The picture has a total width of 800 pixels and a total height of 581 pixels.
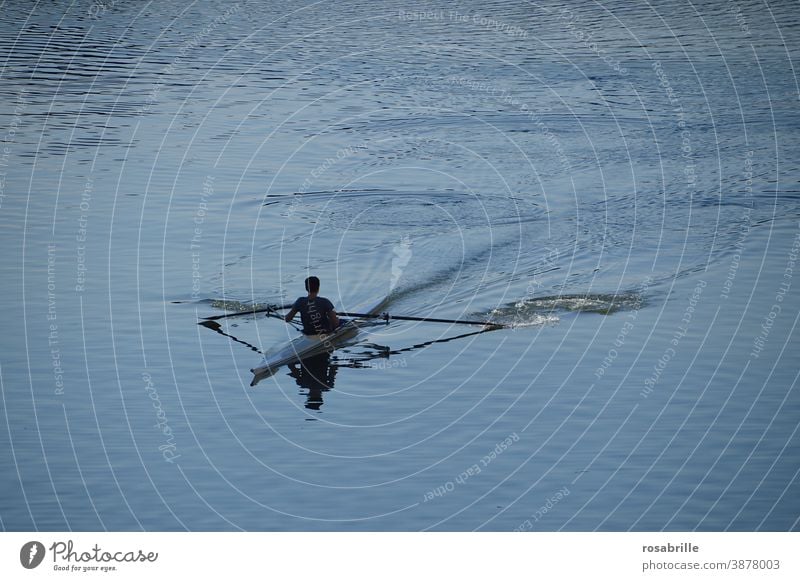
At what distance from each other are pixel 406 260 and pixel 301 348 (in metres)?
5.91

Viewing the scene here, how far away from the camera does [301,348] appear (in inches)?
907

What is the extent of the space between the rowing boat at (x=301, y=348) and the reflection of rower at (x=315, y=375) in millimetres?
129

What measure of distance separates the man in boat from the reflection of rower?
1.76ft

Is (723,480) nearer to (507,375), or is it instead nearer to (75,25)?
(507,375)

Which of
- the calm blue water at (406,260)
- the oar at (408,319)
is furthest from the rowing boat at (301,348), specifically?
the calm blue water at (406,260)

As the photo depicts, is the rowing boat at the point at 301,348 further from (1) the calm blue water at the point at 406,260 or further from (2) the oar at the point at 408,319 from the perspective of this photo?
(1) the calm blue water at the point at 406,260

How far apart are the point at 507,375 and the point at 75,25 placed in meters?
33.0

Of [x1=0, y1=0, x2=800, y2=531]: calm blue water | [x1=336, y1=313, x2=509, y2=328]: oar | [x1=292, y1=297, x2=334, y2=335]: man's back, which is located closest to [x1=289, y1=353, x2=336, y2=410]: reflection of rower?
[x1=0, y1=0, x2=800, y2=531]: calm blue water

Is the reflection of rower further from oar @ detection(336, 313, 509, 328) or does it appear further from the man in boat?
oar @ detection(336, 313, 509, 328)

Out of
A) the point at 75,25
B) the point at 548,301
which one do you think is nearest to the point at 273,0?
→ the point at 75,25

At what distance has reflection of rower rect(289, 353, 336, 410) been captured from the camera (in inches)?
853

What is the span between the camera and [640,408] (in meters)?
20.8

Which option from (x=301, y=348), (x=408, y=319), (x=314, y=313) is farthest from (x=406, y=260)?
(x=301, y=348)

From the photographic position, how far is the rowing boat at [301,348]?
22297mm
